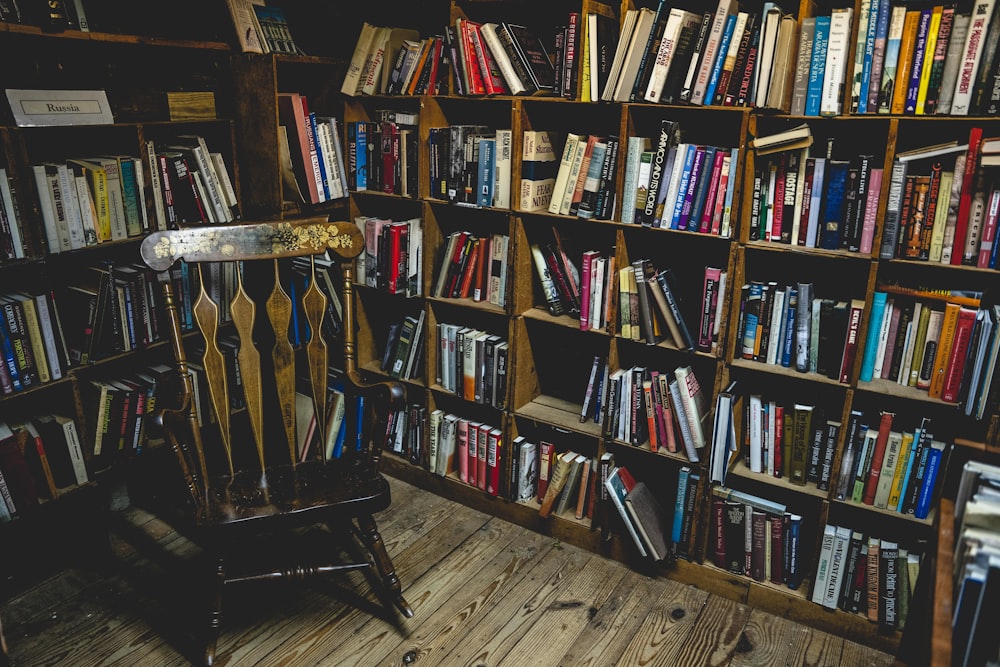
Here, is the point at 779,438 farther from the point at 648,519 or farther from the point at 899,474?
the point at 648,519

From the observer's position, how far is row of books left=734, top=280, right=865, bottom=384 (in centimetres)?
206

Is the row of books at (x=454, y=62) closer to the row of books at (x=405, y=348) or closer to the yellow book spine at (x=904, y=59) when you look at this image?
the row of books at (x=405, y=348)

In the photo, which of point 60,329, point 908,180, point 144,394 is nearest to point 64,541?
point 144,394

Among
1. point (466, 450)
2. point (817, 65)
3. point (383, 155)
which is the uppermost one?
point (817, 65)

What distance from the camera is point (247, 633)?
2.17m

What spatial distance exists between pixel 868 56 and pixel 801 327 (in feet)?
2.50

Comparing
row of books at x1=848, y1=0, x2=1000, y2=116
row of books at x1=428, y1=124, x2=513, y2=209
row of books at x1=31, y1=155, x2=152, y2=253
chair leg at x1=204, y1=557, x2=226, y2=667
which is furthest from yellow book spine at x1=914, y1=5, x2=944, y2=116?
row of books at x1=31, y1=155, x2=152, y2=253

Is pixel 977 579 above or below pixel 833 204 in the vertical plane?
below

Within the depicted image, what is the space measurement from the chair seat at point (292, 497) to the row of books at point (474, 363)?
691 mm

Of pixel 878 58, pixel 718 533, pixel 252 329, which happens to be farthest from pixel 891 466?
pixel 252 329

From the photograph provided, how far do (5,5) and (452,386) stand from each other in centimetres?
187

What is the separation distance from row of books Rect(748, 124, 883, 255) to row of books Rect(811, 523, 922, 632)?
2.90 feet

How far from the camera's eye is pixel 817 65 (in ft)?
6.35

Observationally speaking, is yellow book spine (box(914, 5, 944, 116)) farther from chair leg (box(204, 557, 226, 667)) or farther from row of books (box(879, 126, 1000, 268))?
chair leg (box(204, 557, 226, 667))
